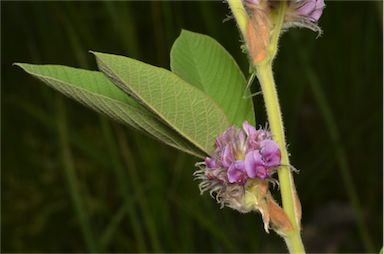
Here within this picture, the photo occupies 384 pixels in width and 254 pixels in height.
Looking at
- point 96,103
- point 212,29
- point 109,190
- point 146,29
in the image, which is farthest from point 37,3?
point 96,103

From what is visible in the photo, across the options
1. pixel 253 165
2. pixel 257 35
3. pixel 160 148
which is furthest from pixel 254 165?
pixel 160 148

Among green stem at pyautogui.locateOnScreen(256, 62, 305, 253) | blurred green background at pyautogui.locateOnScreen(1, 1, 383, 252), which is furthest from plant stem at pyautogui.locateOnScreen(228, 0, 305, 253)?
blurred green background at pyautogui.locateOnScreen(1, 1, 383, 252)

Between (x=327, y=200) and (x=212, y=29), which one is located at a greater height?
(x=212, y=29)

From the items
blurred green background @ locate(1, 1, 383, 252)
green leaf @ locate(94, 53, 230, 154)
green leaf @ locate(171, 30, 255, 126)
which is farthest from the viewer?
blurred green background @ locate(1, 1, 383, 252)

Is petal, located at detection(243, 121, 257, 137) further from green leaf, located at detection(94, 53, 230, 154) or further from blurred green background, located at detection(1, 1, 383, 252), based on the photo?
blurred green background, located at detection(1, 1, 383, 252)

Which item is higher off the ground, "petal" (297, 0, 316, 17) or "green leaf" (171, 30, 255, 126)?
"petal" (297, 0, 316, 17)

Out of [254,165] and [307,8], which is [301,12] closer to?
[307,8]

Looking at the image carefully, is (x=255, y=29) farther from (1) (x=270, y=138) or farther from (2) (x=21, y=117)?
(2) (x=21, y=117)
